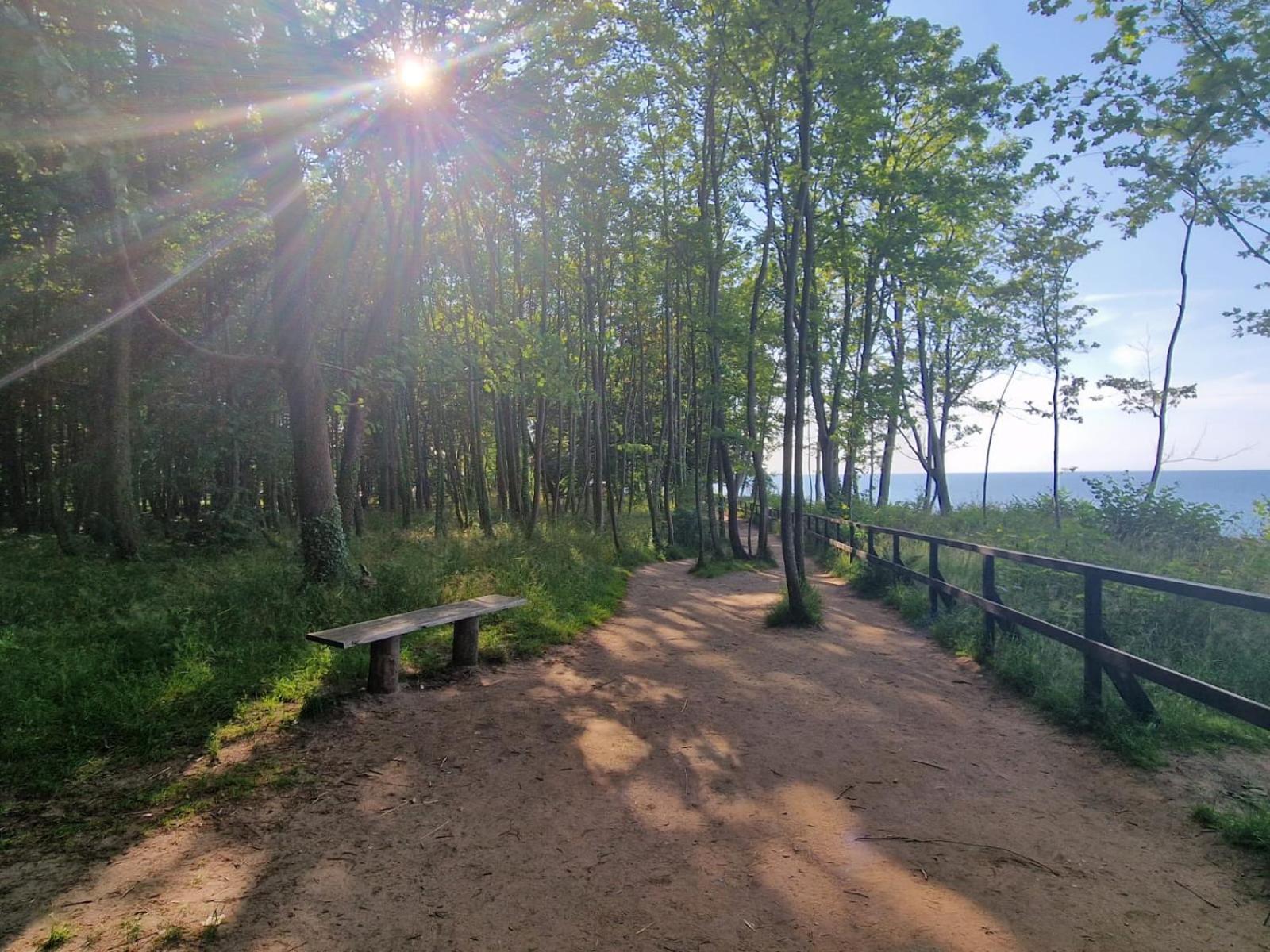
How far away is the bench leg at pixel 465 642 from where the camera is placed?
5.86 meters

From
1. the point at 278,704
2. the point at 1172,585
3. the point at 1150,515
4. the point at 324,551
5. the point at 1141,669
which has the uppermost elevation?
the point at 1172,585

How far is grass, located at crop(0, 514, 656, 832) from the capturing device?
3.79 metres

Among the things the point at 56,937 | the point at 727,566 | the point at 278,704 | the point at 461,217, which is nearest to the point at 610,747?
the point at 278,704

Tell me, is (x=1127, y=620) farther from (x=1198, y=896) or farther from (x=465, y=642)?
(x=465, y=642)

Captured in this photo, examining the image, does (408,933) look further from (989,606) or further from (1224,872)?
(989,606)

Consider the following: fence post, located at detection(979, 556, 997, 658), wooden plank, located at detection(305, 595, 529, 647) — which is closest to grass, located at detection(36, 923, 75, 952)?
wooden plank, located at detection(305, 595, 529, 647)

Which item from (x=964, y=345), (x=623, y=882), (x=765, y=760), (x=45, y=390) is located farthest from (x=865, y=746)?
(x=964, y=345)

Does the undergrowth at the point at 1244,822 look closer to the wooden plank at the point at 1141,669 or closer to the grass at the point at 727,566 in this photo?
the wooden plank at the point at 1141,669

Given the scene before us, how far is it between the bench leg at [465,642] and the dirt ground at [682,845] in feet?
2.40

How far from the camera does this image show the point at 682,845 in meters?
3.17

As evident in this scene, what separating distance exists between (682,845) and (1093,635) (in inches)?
127

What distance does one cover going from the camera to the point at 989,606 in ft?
19.6

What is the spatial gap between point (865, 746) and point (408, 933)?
2.99 m

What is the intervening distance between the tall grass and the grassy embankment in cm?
1
